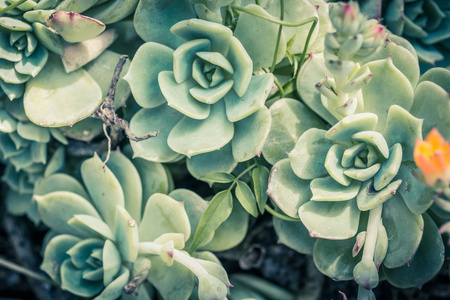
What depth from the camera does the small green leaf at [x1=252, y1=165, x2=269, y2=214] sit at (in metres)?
0.91

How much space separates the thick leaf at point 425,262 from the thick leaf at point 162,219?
465mm

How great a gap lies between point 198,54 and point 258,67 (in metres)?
0.14

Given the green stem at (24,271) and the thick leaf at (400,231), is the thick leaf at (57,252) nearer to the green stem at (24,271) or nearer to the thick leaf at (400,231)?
the green stem at (24,271)

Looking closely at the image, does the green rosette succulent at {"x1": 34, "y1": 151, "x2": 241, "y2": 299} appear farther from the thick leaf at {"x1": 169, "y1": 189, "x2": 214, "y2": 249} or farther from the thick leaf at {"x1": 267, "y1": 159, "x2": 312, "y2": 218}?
the thick leaf at {"x1": 267, "y1": 159, "x2": 312, "y2": 218}

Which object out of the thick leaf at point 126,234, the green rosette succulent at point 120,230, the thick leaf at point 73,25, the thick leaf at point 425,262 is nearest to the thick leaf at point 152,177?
the green rosette succulent at point 120,230

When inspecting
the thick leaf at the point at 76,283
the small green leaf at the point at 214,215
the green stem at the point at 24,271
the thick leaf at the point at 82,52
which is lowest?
the green stem at the point at 24,271

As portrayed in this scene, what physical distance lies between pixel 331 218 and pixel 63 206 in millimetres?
635

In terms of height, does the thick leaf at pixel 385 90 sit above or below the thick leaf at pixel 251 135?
above

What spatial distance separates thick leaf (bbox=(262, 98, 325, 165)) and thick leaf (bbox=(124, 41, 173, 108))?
0.25 metres

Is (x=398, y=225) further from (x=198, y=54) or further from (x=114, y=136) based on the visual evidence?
(x=114, y=136)

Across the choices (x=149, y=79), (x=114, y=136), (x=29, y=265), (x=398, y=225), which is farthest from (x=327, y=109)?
(x=29, y=265)

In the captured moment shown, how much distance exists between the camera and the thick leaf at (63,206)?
1.02 meters

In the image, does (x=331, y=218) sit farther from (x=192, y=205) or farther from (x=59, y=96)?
(x=59, y=96)

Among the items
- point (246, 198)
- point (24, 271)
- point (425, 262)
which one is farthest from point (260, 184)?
point (24, 271)
